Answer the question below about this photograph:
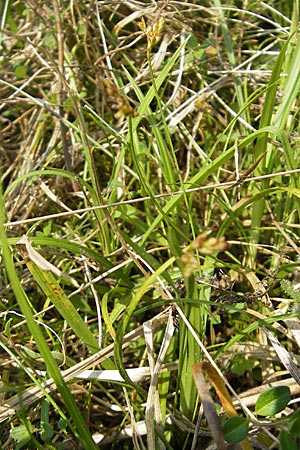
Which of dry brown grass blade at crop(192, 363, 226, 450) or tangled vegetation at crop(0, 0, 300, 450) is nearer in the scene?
dry brown grass blade at crop(192, 363, 226, 450)

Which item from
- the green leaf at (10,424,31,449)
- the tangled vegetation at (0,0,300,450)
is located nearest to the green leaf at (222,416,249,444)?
the tangled vegetation at (0,0,300,450)

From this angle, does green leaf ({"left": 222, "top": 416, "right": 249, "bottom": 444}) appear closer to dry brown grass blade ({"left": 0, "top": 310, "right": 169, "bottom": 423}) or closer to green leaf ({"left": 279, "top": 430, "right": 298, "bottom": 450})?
green leaf ({"left": 279, "top": 430, "right": 298, "bottom": 450})

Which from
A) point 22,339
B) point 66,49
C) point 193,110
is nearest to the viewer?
point 22,339

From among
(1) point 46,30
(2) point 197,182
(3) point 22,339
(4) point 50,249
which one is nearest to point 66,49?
(1) point 46,30

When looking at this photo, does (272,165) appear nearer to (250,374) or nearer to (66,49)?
(250,374)

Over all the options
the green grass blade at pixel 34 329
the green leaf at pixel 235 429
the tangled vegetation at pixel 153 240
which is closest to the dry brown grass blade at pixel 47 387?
the tangled vegetation at pixel 153 240

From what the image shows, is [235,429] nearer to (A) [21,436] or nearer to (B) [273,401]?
(B) [273,401]
